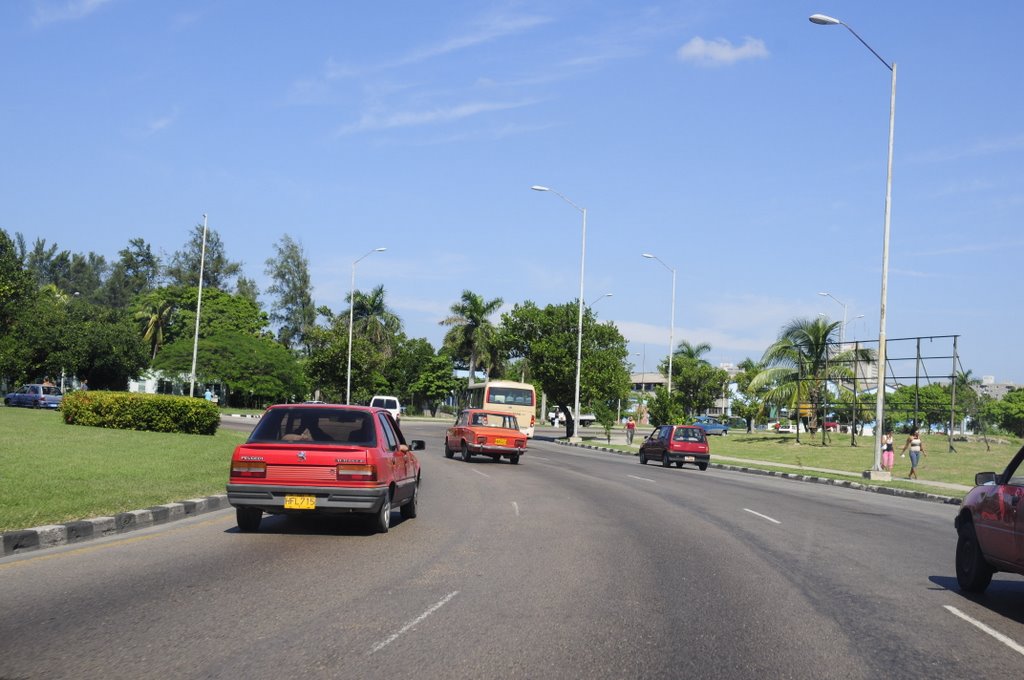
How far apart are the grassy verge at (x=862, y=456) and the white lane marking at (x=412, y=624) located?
70.5 feet

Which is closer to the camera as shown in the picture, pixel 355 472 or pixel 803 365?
pixel 355 472

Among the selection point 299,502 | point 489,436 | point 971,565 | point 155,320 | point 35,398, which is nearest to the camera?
point 971,565

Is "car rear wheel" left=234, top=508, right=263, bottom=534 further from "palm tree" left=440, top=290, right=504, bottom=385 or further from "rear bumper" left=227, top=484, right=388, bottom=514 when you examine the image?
"palm tree" left=440, top=290, right=504, bottom=385

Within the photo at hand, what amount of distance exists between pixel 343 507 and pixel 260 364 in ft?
222

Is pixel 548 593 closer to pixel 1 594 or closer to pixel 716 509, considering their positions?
pixel 1 594

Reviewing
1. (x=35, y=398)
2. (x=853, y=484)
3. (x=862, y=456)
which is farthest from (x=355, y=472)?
(x=35, y=398)

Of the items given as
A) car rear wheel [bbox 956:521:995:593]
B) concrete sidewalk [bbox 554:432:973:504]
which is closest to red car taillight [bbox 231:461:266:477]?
car rear wheel [bbox 956:521:995:593]

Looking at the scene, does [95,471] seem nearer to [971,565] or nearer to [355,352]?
[971,565]

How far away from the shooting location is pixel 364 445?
12.6m

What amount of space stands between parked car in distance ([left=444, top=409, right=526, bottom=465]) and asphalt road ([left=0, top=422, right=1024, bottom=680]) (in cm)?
1629

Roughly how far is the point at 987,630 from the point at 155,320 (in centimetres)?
9175

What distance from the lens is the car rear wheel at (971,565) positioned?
9.52m

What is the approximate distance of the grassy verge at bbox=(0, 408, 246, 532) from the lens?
12.9 m

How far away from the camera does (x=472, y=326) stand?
9406cm
